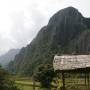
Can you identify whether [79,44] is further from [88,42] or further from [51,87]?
[51,87]

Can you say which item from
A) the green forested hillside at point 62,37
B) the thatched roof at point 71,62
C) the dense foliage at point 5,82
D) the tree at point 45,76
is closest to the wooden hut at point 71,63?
the thatched roof at point 71,62

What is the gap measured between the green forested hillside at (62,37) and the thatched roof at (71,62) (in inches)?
2584

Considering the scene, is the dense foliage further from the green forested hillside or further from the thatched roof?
the green forested hillside

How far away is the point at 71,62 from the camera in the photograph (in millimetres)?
15352

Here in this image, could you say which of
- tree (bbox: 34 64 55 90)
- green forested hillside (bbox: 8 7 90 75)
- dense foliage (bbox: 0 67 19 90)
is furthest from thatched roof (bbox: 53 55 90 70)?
green forested hillside (bbox: 8 7 90 75)

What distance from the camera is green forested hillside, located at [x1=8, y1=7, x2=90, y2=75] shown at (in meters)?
86.0

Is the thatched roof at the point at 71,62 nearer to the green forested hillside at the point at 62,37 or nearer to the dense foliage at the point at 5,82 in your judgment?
the dense foliage at the point at 5,82

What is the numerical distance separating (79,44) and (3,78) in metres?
64.8

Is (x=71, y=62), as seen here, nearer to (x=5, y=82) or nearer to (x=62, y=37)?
(x=5, y=82)

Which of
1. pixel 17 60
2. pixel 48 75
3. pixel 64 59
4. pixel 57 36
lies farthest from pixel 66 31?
pixel 64 59

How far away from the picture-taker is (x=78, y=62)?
602 inches

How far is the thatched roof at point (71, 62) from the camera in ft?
49.3

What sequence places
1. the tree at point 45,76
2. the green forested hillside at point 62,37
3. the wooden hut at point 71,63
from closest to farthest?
1. the wooden hut at point 71,63
2. the tree at point 45,76
3. the green forested hillside at point 62,37

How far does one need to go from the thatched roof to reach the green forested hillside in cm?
6563
